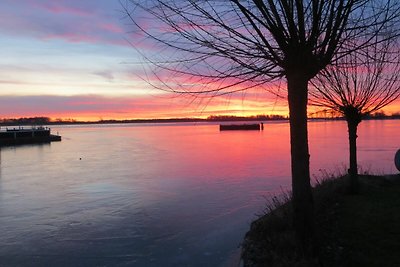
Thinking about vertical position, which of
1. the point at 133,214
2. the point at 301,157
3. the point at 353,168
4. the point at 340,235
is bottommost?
the point at 133,214

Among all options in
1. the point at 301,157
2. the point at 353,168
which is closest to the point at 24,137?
the point at 353,168

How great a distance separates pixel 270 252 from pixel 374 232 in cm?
200

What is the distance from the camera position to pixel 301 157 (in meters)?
6.26

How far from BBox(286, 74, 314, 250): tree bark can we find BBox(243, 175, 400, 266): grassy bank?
0.81ft

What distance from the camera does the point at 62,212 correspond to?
14.5m

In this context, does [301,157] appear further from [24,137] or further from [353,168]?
[24,137]

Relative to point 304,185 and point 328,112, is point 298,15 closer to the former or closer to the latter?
point 304,185

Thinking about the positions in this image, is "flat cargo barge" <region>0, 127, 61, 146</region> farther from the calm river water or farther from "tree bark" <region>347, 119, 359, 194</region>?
"tree bark" <region>347, 119, 359, 194</region>

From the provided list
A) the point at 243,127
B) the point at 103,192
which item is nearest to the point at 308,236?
the point at 103,192

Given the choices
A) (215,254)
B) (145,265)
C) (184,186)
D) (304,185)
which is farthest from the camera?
(184,186)

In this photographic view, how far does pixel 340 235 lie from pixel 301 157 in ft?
6.59

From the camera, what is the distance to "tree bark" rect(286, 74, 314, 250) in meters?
6.27

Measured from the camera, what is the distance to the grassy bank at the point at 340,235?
6324 mm

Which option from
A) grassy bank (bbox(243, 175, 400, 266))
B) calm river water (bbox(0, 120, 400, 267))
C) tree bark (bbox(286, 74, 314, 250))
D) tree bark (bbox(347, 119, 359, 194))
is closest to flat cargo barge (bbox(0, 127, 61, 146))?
calm river water (bbox(0, 120, 400, 267))
